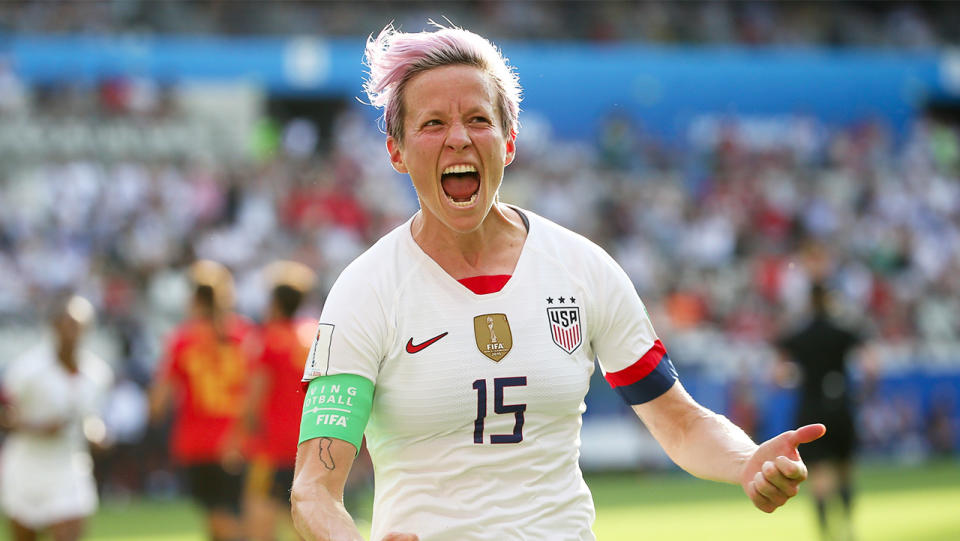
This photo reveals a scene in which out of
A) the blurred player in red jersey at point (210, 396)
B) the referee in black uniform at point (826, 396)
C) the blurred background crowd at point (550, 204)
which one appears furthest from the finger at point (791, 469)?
the blurred background crowd at point (550, 204)

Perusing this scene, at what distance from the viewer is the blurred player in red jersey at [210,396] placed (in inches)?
381

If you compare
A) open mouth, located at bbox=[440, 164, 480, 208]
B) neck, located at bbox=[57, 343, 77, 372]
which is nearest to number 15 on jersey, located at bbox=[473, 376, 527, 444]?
open mouth, located at bbox=[440, 164, 480, 208]

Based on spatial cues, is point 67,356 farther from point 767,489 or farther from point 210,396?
point 767,489

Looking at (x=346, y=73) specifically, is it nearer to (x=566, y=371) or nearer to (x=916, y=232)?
(x=916, y=232)

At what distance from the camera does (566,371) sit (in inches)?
131

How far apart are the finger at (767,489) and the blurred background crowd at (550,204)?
1245 centimetres

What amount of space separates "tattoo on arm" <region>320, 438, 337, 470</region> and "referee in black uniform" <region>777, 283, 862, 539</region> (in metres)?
8.98

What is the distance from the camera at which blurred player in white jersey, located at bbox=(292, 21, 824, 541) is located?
3184 millimetres

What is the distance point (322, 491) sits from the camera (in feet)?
10.1

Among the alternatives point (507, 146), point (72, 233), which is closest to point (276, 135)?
point (72, 233)

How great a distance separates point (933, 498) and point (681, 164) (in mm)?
11356

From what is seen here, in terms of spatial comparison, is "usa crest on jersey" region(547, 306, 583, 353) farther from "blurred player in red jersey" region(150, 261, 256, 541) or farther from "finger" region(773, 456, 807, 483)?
"blurred player in red jersey" region(150, 261, 256, 541)

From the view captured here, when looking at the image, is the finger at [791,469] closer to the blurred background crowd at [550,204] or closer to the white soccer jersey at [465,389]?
the white soccer jersey at [465,389]

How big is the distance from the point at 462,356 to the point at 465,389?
9cm
